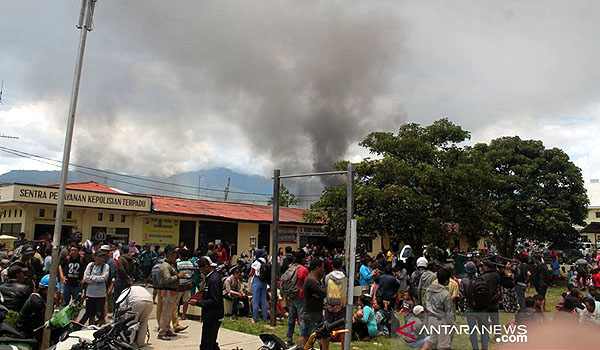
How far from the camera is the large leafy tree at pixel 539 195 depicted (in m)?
27.2

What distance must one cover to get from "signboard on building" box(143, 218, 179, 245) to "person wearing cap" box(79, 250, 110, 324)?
14152 mm

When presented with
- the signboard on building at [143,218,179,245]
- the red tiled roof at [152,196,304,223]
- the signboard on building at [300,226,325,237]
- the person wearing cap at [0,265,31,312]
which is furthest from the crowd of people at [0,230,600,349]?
the signboard on building at [300,226,325,237]

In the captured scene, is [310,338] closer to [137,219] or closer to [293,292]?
[293,292]

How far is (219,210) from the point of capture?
1038 inches

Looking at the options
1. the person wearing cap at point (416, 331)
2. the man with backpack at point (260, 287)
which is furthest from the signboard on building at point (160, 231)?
the person wearing cap at point (416, 331)

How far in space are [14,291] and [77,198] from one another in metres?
13.9

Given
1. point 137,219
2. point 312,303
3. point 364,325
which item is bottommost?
point 364,325

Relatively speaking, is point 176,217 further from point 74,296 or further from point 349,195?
point 349,195

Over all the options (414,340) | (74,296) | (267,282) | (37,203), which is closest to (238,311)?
(267,282)

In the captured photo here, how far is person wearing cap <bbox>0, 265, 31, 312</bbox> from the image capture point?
6379mm

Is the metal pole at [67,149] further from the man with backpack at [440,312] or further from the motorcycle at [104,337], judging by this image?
the man with backpack at [440,312]

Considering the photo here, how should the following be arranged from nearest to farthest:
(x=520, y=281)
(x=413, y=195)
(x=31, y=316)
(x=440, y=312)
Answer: (x=31, y=316) → (x=440, y=312) → (x=520, y=281) → (x=413, y=195)

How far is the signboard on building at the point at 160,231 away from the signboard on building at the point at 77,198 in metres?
1.27

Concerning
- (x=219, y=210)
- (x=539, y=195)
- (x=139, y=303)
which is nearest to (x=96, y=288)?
(x=139, y=303)
